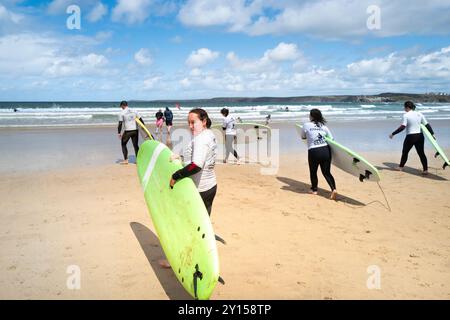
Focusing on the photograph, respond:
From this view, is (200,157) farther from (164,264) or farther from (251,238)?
(251,238)

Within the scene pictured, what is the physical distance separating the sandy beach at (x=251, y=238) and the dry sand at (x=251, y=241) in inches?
0.6

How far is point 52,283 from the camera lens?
11.2ft

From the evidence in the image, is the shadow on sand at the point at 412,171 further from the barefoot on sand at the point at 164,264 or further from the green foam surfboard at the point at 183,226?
the barefoot on sand at the point at 164,264

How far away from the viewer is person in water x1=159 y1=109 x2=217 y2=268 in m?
3.21

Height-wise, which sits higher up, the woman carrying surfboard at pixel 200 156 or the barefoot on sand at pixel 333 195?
the woman carrying surfboard at pixel 200 156

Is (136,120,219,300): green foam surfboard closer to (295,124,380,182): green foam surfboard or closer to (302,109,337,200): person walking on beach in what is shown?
(302,109,337,200): person walking on beach

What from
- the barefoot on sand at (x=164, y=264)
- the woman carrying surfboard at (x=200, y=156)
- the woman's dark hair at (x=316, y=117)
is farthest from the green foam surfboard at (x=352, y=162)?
the barefoot on sand at (x=164, y=264)

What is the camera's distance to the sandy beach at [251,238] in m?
Result: 3.37

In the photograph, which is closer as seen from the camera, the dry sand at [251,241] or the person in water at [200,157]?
the person in water at [200,157]

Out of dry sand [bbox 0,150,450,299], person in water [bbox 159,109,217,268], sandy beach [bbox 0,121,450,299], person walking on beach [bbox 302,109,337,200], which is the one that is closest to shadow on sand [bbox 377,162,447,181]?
sandy beach [bbox 0,121,450,299]

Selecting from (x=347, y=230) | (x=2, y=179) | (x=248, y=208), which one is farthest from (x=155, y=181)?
(x=2, y=179)

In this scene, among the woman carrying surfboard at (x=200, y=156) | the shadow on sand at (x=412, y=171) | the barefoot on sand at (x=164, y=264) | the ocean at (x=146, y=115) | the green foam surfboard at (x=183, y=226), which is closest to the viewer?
the green foam surfboard at (x=183, y=226)

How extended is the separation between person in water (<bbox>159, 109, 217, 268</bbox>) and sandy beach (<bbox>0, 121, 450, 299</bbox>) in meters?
0.76
